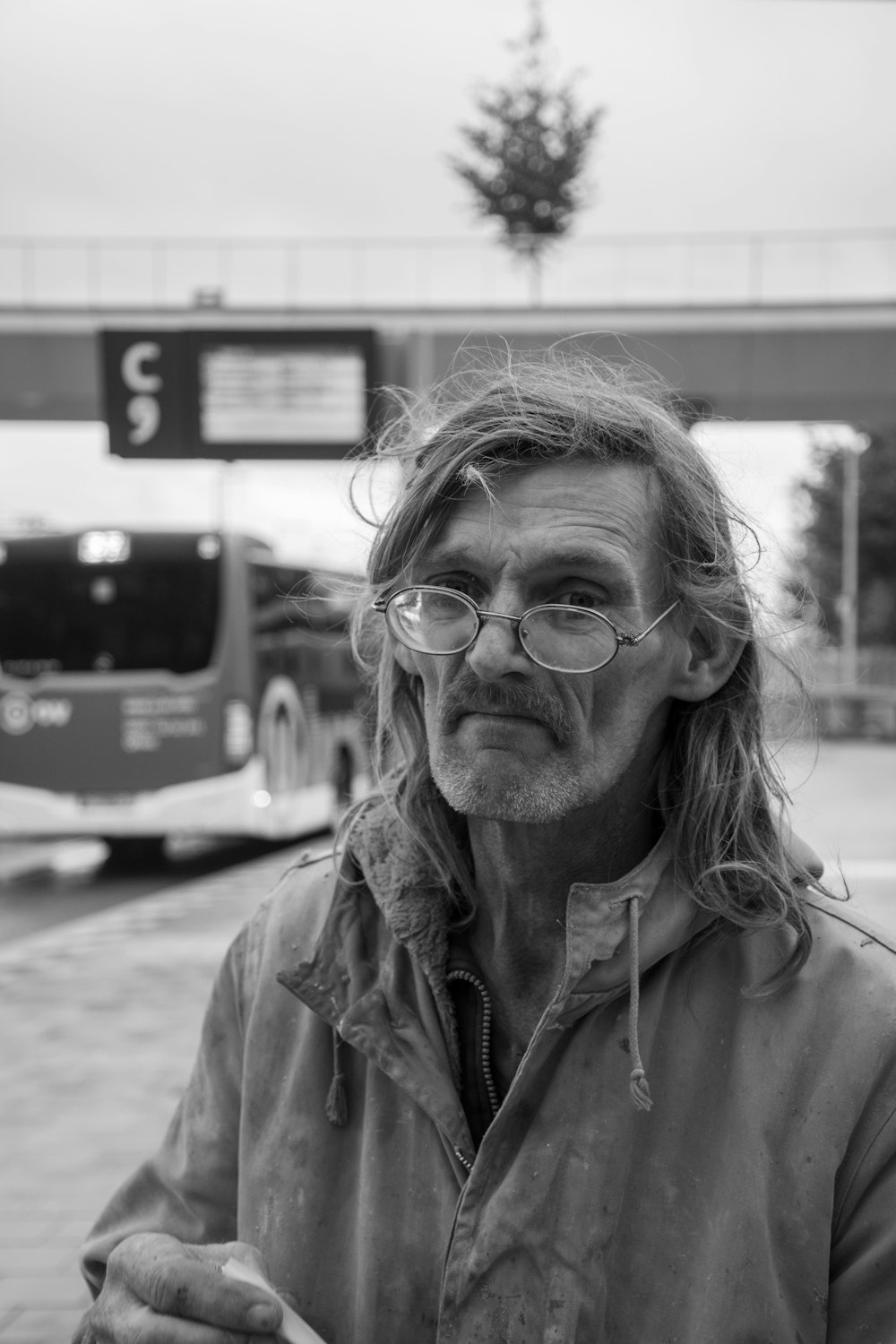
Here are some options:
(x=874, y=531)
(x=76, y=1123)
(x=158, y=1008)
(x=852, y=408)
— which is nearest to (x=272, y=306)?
(x=852, y=408)

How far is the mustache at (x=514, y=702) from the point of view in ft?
6.11

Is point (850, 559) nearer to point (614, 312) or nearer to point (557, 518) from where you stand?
point (614, 312)

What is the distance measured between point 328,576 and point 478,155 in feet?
87.3

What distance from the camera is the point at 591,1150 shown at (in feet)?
5.44

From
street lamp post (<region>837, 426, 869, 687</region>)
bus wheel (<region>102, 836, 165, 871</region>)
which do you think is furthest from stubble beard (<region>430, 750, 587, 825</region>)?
street lamp post (<region>837, 426, 869, 687</region>)

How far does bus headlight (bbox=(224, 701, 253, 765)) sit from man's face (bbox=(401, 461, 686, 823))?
1091 centimetres

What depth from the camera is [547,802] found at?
1.85 m

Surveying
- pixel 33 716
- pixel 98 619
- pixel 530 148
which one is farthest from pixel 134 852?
pixel 530 148

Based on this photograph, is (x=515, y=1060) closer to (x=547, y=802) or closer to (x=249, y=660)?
(x=547, y=802)

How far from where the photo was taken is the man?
1616mm

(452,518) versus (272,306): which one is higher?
(272,306)

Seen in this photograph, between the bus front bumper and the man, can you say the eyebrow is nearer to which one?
the man

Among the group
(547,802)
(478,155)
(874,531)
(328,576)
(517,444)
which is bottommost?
(874,531)

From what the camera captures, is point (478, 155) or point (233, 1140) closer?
point (233, 1140)
